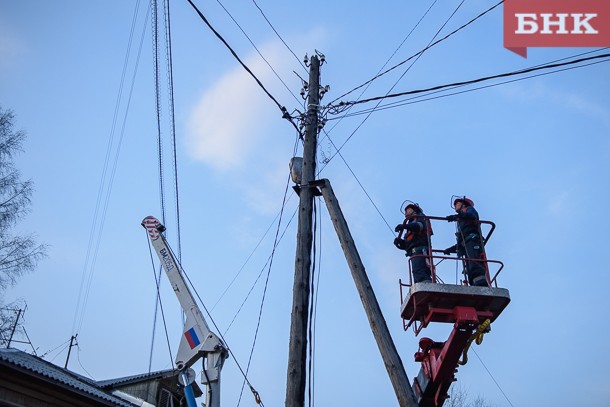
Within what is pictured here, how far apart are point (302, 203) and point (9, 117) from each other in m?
12.8

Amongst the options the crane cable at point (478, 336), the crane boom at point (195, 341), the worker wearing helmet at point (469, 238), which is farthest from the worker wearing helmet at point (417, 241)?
the crane boom at point (195, 341)

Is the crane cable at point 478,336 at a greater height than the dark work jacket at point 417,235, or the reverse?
the dark work jacket at point 417,235

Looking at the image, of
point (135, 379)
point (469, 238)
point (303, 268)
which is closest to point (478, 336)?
point (469, 238)

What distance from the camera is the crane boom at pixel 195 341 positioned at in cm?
816

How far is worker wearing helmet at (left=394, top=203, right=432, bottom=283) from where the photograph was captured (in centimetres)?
851

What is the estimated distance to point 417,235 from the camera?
348 inches

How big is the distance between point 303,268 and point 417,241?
1.84 m

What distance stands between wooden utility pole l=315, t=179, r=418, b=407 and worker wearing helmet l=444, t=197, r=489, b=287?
65.7 inches

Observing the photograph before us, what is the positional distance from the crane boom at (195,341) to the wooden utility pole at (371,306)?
230cm

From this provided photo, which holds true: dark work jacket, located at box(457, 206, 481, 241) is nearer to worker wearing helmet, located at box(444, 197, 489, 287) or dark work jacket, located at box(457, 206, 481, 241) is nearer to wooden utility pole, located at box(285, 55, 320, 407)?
worker wearing helmet, located at box(444, 197, 489, 287)

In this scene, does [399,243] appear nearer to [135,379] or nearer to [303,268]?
[303,268]

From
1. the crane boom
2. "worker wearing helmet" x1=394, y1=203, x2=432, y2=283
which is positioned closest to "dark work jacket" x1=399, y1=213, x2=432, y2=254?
"worker wearing helmet" x1=394, y1=203, x2=432, y2=283

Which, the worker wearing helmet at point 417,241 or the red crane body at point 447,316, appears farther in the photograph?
the worker wearing helmet at point 417,241

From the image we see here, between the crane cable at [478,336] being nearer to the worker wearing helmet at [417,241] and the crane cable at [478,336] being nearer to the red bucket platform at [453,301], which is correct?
the red bucket platform at [453,301]
